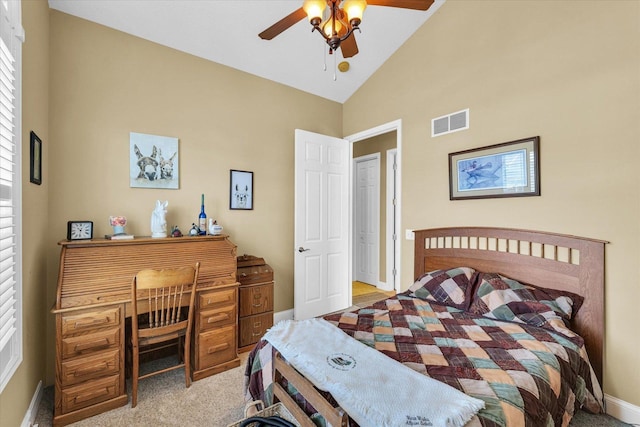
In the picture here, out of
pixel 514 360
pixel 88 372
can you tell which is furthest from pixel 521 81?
pixel 88 372

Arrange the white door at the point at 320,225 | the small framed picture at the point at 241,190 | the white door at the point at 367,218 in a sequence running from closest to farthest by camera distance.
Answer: the small framed picture at the point at 241,190 < the white door at the point at 320,225 < the white door at the point at 367,218

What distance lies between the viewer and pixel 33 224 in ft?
6.08

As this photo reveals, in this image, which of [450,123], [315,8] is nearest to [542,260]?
[450,123]

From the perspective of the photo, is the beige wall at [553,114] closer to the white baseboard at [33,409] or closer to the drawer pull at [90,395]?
the drawer pull at [90,395]

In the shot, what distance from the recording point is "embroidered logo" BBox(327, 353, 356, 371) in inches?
52.7

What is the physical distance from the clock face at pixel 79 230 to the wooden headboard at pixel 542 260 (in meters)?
3.02

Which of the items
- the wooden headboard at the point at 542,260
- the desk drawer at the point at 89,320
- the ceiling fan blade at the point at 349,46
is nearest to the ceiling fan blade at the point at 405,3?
the ceiling fan blade at the point at 349,46

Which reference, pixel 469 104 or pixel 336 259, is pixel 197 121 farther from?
pixel 469 104

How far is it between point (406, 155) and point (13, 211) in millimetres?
3141

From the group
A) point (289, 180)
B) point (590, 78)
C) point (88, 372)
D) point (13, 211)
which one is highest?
point (590, 78)

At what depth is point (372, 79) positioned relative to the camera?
11.7ft

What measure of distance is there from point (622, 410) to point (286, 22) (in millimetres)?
3355

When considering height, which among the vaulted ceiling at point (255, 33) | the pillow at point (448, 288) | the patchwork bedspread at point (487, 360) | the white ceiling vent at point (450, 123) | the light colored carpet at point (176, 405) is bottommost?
the light colored carpet at point (176, 405)

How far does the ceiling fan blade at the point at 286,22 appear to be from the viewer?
5.86 ft
